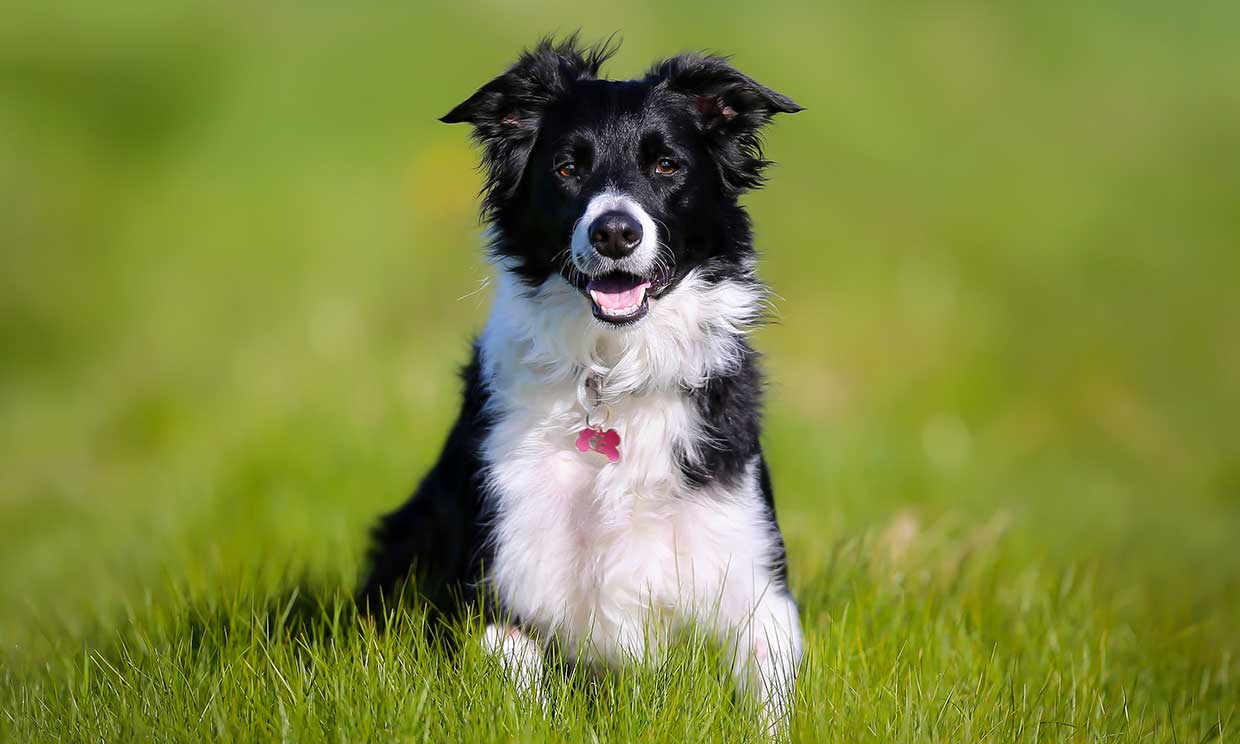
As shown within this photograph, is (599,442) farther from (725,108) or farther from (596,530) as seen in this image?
(725,108)

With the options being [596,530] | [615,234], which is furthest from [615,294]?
[596,530]

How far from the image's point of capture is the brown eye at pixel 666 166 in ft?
13.6

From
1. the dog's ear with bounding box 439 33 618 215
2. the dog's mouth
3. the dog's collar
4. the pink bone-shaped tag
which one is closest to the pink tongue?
the dog's mouth

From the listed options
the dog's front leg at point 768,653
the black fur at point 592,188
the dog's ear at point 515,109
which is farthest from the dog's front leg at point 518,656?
the dog's ear at point 515,109

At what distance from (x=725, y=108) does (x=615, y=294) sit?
940mm

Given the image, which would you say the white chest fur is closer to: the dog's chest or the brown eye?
the dog's chest

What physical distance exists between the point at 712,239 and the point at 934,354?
20.3 ft

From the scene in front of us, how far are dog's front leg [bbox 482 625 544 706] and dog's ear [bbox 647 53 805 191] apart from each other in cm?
177

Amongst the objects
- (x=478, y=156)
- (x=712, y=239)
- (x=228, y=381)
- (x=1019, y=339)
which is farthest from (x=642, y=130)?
(x=1019, y=339)

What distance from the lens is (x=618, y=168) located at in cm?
409

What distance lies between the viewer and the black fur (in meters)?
4.12

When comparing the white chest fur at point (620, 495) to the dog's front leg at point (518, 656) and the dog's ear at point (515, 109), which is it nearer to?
the dog's front leg at point (518, 656)

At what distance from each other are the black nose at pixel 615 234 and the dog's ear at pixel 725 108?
746 mm

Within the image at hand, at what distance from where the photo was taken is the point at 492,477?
13.5 ft
